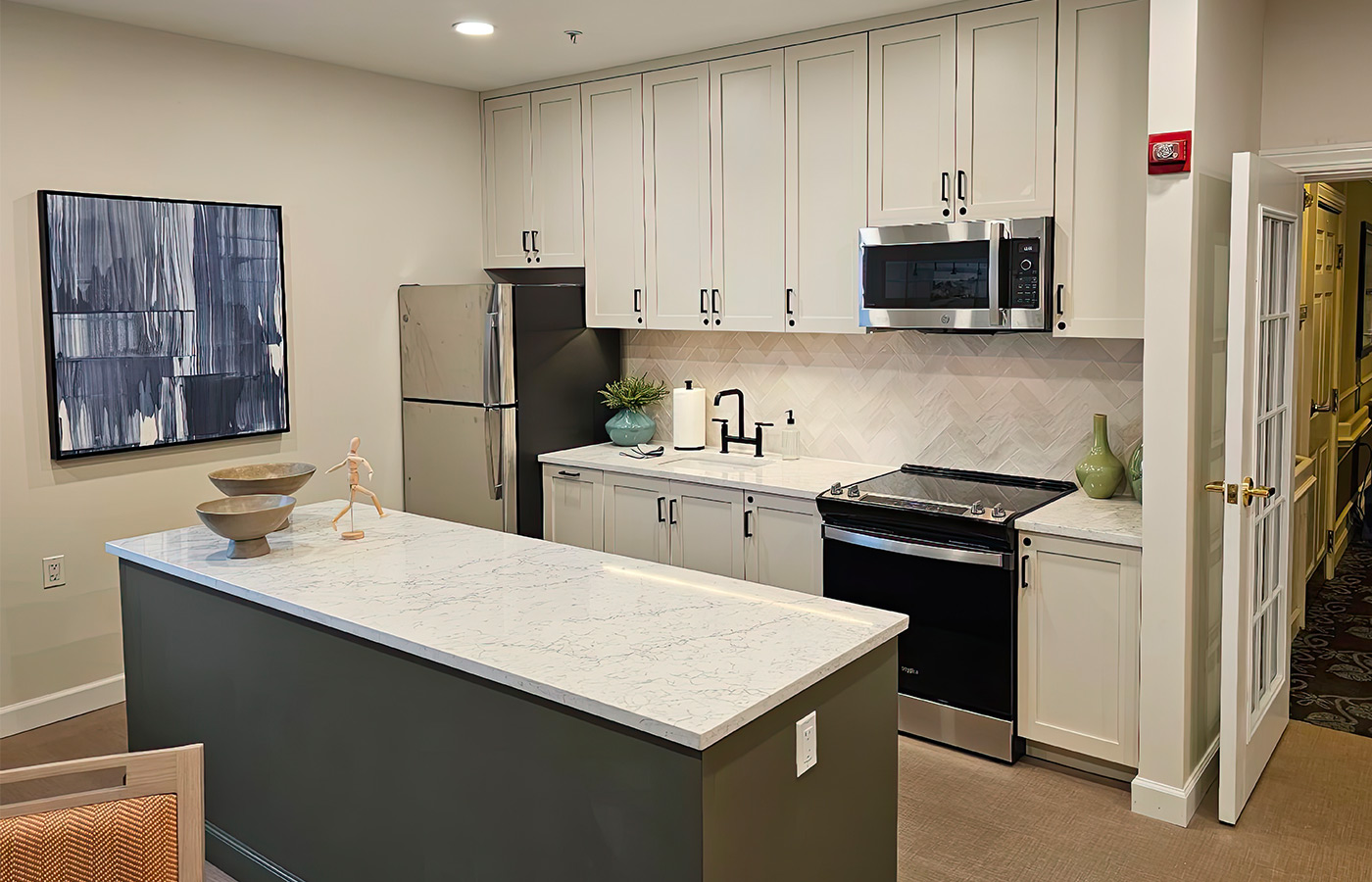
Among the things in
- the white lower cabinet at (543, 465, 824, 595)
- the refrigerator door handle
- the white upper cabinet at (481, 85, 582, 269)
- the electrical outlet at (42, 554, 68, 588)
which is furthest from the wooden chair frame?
the white upper cabinet at (481, 85, 582, 269)

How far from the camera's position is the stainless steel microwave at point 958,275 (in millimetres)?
3588

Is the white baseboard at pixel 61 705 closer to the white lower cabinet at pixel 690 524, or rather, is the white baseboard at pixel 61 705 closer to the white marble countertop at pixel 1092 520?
the white lower cabinet at pixel 690 524

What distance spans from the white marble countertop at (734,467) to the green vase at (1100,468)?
85 cm

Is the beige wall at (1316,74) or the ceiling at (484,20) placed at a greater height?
the ceiling at (484,20)

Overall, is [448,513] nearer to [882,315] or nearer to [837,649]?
[882,315]

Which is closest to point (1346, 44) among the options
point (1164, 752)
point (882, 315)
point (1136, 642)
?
point (882, 315)

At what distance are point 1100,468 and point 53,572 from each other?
154 inches

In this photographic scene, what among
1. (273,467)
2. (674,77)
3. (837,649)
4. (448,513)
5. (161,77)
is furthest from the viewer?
(448,513)

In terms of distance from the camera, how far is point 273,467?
3391 millimetres

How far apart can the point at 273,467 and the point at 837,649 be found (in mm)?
2074

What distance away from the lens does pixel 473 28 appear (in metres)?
4.07

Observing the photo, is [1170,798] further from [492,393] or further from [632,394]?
[492,393]

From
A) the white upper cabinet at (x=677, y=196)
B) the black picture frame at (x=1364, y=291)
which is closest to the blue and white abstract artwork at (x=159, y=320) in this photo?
the white upper cabinet at (x=677, y=196)

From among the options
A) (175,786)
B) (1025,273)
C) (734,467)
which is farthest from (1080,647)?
(175,786)
